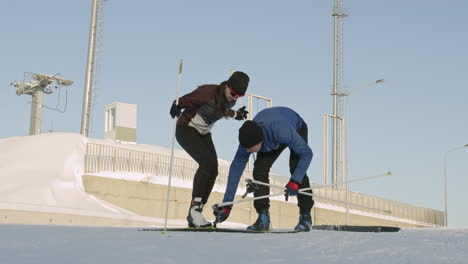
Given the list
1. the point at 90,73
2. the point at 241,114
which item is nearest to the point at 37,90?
the point at 90,73

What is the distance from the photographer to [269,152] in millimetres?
6438

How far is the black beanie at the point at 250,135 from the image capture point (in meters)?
5.57

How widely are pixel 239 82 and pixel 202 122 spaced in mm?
707

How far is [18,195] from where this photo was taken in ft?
65.1

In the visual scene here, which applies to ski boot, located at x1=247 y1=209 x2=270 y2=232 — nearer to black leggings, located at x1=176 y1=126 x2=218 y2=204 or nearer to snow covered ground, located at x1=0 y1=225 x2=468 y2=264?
black leggings, located at x1=176 y1=126 x2=218 y2=204

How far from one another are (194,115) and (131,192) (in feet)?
58.1

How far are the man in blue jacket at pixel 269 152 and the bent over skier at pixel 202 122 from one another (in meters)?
0.26

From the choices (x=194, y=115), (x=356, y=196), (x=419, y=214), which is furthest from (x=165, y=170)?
(x=419, y=214)

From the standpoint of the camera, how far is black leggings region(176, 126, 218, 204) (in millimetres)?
6094

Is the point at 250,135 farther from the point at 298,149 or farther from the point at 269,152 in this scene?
the point at 269,152

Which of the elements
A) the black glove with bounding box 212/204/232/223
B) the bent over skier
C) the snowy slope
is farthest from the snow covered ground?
the snowy slope

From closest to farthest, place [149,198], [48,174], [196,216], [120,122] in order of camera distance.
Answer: [196,216]
[48,174]
[149,198]
[120,122]

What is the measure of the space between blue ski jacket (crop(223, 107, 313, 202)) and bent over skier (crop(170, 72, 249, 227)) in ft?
0.84

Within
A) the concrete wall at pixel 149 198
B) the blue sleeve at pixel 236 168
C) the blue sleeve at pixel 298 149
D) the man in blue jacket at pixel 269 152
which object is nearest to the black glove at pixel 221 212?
the man in blue jacket at pixel 269 152
